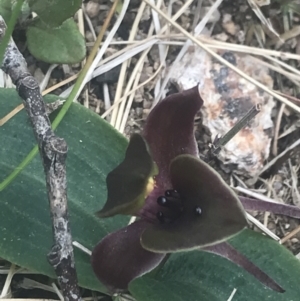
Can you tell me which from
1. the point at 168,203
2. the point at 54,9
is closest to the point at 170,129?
the point at 168,203

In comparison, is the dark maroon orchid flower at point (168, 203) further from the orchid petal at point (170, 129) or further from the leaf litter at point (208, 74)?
the leaf litter at point (208, 74)

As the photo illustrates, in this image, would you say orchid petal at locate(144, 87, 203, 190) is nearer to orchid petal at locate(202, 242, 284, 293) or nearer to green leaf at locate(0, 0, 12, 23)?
orchid petal at locate(202, 242, 284, 293)

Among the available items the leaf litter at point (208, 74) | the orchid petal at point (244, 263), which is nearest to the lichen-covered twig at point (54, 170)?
the orchid petal at point (244, 263)

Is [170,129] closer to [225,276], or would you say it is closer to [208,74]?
[225,276]

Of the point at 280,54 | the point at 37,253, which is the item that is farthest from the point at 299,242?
the point at 37,253

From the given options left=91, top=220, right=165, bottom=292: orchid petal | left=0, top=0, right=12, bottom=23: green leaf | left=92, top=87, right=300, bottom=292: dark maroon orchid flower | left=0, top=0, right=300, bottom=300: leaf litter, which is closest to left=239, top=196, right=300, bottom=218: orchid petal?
left=92, top=87, right=300, bottom=292: dark maroon orchid flower
